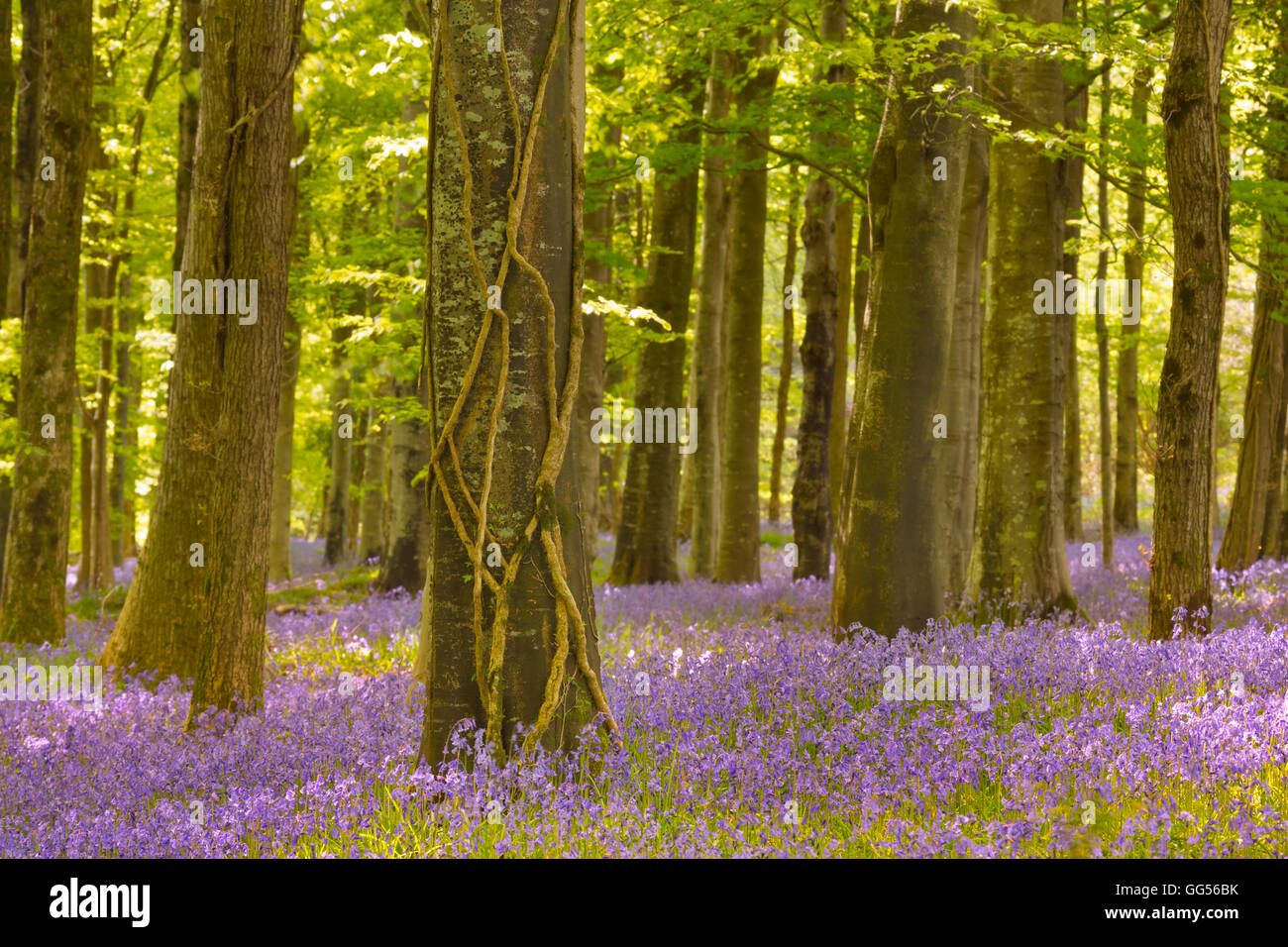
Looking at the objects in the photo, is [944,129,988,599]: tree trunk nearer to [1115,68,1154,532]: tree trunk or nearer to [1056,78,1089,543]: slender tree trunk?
[1056,78,1089,543]: slender tree trunk

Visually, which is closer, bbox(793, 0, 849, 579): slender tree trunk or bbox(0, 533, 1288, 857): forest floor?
bbox(0, 533, 1288, 857): forest floor

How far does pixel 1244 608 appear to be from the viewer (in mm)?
10023

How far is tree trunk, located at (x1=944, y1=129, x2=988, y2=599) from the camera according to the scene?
1043cm

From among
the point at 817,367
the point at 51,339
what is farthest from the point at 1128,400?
the point at 51,339

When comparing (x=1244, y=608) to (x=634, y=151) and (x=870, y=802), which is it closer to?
(x=870, y=802)

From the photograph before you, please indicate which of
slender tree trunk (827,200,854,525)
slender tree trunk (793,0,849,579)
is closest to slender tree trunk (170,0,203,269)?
slender tree trunk (793,0,849,579)

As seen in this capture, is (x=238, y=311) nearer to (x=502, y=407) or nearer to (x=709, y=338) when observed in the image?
(x=502, y=407)

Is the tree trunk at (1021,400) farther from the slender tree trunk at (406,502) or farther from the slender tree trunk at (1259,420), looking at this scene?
the slender tree trunk at (406,502)

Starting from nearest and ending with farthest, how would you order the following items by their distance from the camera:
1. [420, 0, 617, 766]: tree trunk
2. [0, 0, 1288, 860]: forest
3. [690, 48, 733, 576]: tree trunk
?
[0, 0, 1288, 860]: forest
[420, 0, 617, 766]: tree trunk
[690, 48, 733, 576]: tree trunk

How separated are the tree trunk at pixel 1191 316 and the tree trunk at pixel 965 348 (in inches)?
110

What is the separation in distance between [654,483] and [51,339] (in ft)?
25.1

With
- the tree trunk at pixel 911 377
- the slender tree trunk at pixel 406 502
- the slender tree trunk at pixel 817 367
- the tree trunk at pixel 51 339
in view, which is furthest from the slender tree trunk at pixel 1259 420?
the tree trunk at pixel 51 339

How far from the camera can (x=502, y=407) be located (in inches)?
178

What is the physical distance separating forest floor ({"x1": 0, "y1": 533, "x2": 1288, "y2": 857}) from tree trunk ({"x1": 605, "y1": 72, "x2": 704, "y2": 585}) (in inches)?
270
